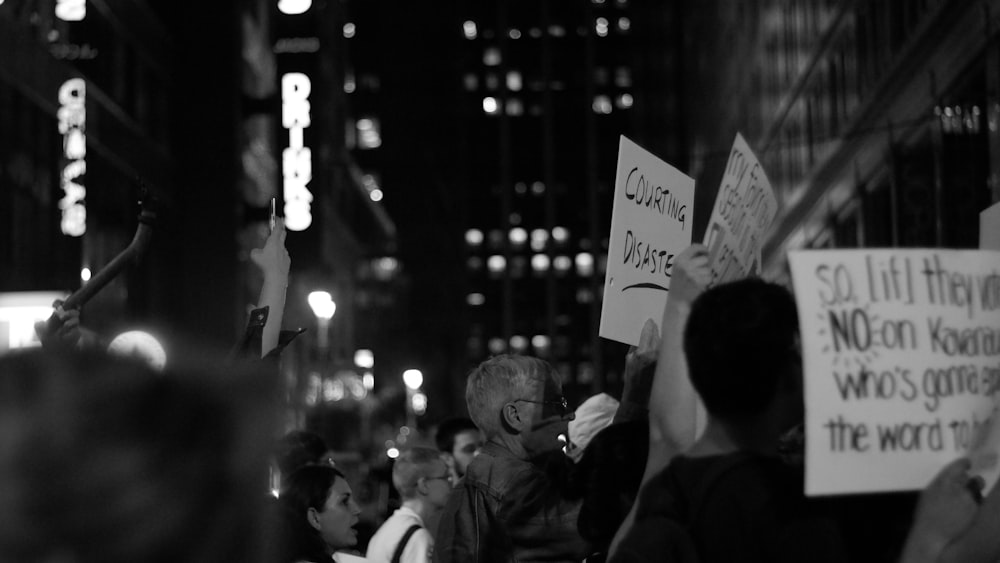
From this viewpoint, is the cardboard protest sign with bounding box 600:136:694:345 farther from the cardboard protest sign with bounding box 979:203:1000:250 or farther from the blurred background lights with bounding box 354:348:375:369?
the blurred background lights with bounding box 354:348:375:369

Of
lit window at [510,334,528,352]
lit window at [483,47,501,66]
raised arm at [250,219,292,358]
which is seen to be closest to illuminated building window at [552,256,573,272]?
lit window at [510,334,528,352]

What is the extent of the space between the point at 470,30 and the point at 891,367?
152 m

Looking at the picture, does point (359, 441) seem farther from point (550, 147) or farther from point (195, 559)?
point (550, 147)

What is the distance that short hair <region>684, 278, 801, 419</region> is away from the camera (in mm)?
2707

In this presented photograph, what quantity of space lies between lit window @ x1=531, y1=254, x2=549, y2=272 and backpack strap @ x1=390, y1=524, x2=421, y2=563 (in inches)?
5410

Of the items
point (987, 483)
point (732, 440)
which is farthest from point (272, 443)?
point (987, 483)

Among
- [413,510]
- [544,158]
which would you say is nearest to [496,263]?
[544,158]

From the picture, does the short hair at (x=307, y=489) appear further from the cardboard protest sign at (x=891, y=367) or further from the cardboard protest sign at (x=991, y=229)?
the cardboard protest sign at (x=891, y=367)

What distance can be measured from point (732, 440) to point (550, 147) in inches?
5990

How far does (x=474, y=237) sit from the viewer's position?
146 m

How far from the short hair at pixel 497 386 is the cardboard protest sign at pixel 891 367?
8.59 ft

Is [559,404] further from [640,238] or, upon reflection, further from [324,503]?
[324,503]

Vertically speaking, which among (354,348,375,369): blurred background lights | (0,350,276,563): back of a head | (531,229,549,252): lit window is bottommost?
(0,350,276,563): back of a head

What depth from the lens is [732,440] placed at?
2756 mm
